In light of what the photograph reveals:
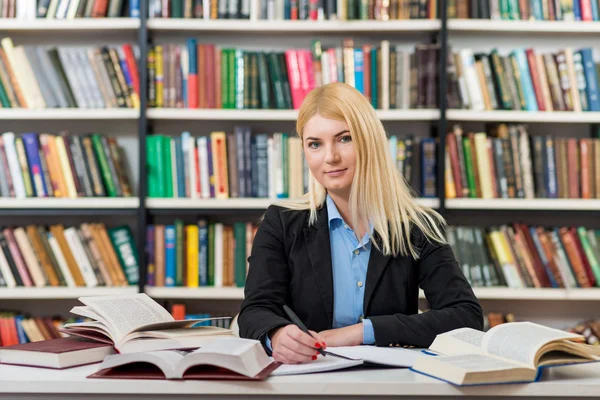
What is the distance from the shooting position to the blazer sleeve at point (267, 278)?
158cm

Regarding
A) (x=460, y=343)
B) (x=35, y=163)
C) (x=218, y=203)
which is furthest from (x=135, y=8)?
(x=460, y=343)

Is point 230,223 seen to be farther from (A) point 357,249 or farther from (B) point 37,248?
(A) point 357,249

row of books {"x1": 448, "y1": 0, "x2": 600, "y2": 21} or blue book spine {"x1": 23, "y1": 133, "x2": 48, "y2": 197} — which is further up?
row of books {"x1": 448, "y1": 0, "x2": 600, "y2": 21}

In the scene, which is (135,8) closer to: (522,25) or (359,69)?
(359,69)

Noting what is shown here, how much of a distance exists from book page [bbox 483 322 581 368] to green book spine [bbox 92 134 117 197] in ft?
6.83

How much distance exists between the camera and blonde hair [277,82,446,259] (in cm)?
167

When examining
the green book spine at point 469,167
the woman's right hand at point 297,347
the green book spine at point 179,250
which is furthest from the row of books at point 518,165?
the woman's right hand at point 297,347

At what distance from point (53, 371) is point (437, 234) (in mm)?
995

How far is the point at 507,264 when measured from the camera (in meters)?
2.94

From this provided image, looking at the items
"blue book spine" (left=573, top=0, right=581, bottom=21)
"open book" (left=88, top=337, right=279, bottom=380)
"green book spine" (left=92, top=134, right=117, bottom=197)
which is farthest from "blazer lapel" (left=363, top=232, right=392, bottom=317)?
"blue book spine" (left=573, top=0, right=581, bottom=21)

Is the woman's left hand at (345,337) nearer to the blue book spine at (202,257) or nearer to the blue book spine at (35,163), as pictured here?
the blue book spine at (202,257)

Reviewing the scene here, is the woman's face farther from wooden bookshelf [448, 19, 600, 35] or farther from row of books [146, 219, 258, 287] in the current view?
wooden bookshelf [448, 19, 600, 35]

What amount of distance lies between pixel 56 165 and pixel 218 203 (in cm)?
69

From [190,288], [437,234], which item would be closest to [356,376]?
[437,234]
